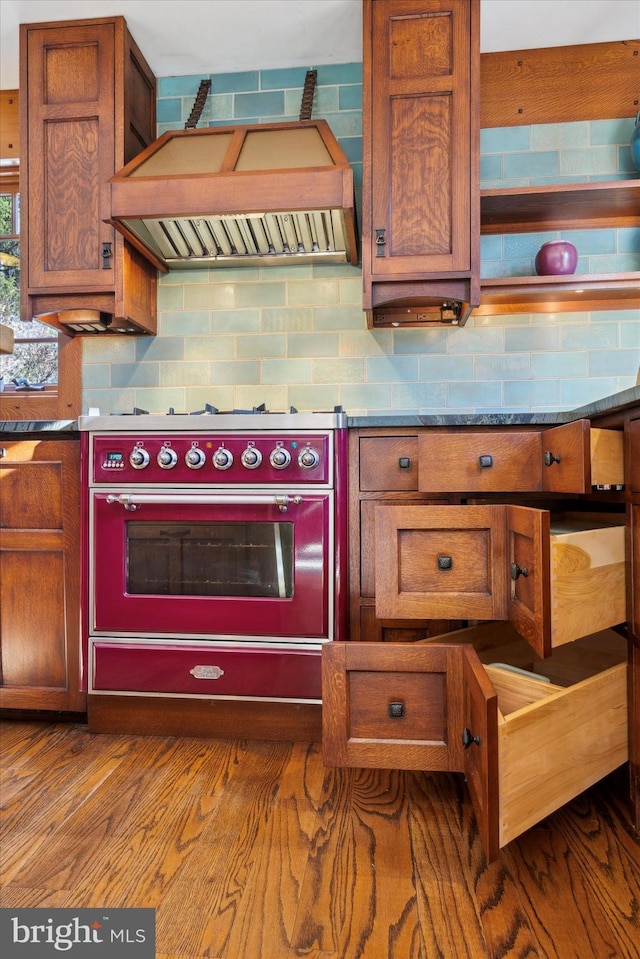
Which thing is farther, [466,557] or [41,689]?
[41,689]

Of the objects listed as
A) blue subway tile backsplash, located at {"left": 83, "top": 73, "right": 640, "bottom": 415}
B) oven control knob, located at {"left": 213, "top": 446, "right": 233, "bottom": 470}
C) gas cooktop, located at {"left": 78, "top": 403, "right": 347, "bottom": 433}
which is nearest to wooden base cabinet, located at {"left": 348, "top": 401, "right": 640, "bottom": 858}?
gas cooktop, located at {"left": 78, "top": 403, "right": 347, "bottom": 433}

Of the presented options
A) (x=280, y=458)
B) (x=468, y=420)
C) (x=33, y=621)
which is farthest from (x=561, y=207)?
(x=33, y=621)

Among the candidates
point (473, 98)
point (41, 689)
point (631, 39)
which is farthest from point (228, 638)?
point (631, 39)

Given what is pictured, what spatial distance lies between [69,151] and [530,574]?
2.09m

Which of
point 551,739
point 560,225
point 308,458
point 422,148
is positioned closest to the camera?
point 551,739

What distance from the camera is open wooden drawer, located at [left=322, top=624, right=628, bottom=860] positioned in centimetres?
→ 104

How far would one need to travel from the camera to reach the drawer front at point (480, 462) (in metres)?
1.46

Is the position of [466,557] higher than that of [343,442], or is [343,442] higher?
[343,442]

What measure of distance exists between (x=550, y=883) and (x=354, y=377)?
1.71 m

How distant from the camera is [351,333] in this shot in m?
2.29

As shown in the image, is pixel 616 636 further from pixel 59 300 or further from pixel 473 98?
pixel 59 300

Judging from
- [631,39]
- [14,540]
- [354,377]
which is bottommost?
[14,540]

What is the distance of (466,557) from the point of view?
137 centimetres

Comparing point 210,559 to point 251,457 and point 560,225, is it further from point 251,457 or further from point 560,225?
point 560,225
